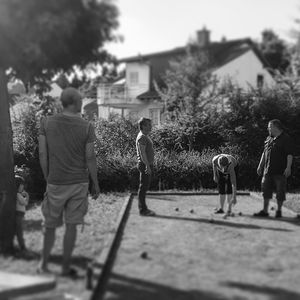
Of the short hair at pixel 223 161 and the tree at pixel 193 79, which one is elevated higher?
the tree at pixel 193 79

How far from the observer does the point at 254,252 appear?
6902mm

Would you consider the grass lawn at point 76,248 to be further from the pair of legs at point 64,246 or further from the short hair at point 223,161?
the short hair at point 223,161

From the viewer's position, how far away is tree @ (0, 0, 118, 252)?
213 inches

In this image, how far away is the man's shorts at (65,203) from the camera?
5.90 meters

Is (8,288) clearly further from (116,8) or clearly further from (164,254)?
(116,8)

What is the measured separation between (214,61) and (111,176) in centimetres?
3072

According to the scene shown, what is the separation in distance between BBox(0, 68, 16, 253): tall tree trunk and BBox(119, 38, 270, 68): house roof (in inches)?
1348

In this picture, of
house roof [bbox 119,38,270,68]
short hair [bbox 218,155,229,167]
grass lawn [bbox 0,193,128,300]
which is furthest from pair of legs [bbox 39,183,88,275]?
house roof [bbox 119,38,270,68]

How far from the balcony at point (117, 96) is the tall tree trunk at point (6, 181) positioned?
27236mm

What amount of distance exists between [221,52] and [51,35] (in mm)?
41422

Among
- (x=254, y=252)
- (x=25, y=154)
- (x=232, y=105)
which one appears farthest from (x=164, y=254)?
(x=232, y=105)

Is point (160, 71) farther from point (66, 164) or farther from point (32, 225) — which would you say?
point (66, 164)

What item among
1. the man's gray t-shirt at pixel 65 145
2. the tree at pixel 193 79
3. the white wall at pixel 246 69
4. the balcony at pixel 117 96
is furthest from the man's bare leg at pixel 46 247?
the white wall at pixel 246 69

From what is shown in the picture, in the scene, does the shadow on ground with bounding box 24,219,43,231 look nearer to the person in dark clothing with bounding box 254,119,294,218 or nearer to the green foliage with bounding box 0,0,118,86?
the green foliage with bounding box 0,0,118,86
